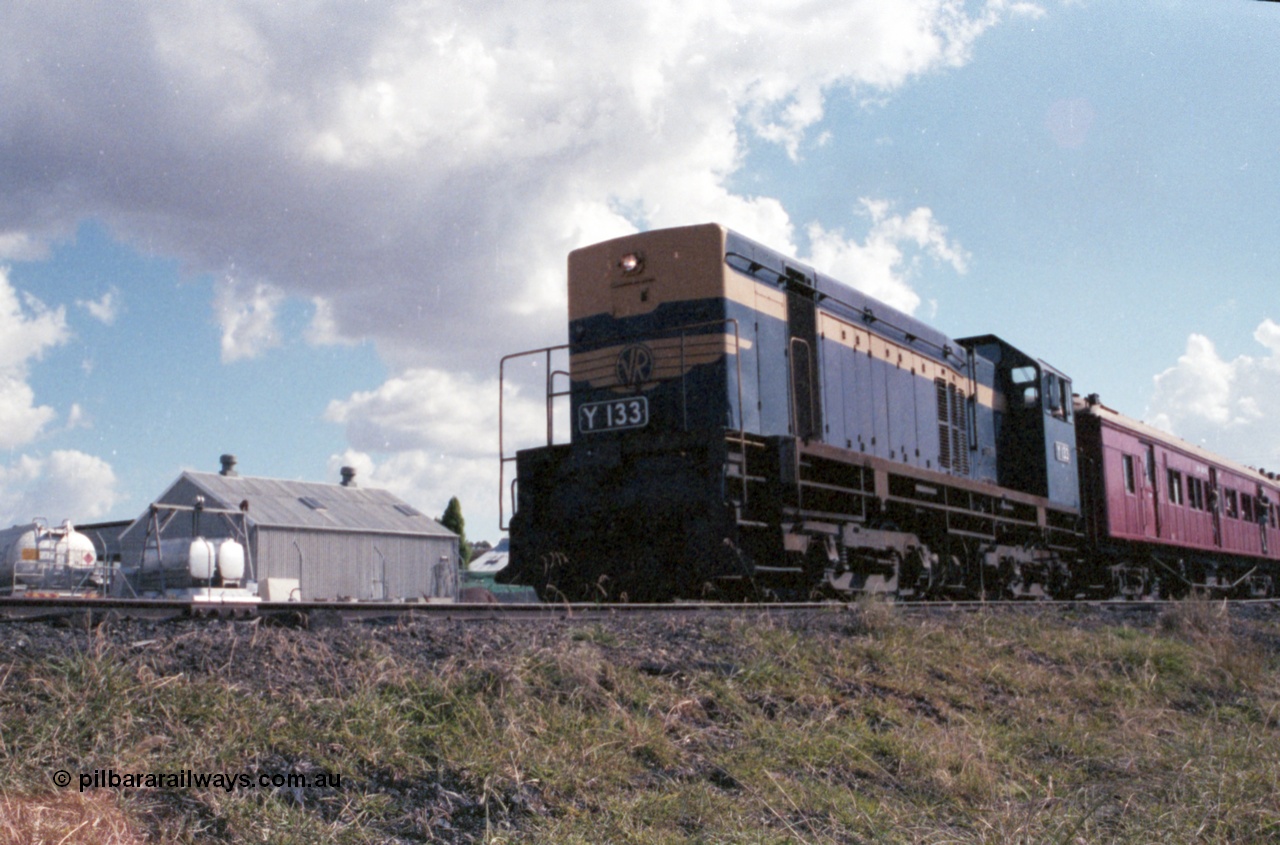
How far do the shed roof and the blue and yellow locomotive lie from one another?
23.6 meters

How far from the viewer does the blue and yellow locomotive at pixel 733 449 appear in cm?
945

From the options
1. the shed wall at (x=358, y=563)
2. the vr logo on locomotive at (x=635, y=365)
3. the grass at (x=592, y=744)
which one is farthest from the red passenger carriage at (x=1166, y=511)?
the shed wall at (x=358, y=563)

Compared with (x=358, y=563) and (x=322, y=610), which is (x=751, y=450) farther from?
(x=358, y=563)

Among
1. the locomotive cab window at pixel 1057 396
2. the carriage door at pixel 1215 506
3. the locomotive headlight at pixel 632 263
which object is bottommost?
the carriage door at pixel 1215 506

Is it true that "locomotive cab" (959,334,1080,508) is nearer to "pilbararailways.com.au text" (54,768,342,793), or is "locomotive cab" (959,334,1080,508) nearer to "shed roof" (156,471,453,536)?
"pilbararailways.com.au text" (54,768,342,793)

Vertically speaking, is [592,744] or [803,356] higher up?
[803,356]

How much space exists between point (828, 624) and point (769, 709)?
2396 mm

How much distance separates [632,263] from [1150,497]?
12176 mm

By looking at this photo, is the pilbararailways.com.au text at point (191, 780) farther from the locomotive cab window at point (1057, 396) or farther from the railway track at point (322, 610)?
the locomotive cab window at point (1057, 396)

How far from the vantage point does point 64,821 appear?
2.76m

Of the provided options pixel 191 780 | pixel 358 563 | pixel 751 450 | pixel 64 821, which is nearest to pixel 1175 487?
pixel 751 450

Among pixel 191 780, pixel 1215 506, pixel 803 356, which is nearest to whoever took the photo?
pixel 191 780

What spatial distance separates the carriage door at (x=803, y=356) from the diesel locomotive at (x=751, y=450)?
2 cm

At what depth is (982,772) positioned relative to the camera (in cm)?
412
